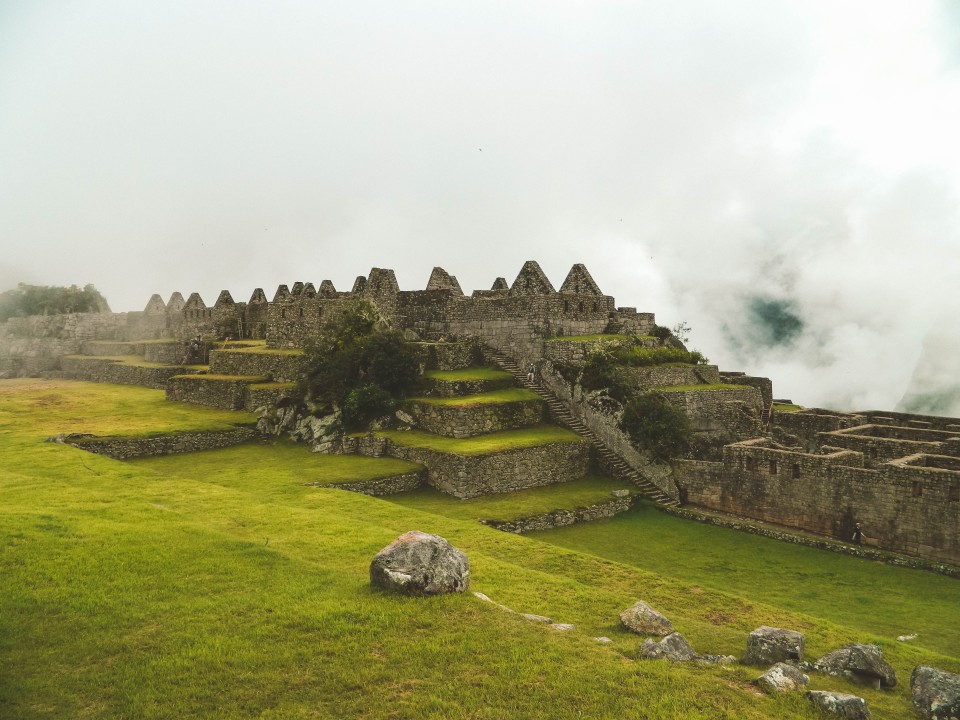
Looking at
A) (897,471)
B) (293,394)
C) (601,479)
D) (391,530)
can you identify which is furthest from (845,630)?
(293,394)

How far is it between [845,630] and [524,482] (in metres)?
13.0

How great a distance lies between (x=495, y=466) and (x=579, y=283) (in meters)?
12.9

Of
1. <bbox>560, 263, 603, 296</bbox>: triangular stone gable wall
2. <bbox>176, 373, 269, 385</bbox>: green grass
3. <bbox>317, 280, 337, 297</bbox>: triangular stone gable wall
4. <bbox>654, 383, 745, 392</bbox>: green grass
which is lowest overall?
<bbox>176, 373, 269, 385</bbox>: green grass

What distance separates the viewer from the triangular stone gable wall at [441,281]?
1470 inches

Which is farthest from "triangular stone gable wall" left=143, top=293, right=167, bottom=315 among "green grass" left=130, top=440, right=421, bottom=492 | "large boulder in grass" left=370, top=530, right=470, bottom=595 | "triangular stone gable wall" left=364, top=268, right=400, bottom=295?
"large boulder in grass" left=370, top=530, right=470, bottom=595

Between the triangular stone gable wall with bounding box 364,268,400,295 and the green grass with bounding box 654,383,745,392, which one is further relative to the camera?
the triangular stone gable wall with bounding box 364,268,400,295

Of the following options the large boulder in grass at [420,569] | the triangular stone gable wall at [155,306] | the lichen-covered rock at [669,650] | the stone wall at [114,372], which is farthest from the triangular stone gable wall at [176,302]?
the lichen-covered rock at [669,650]

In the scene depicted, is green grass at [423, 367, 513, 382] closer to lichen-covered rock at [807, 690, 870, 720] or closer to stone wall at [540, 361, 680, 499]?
stone wall at [540, 361, 680, 499]

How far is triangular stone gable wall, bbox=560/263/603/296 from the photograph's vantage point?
32406 mm

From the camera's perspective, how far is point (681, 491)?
79.0 ft

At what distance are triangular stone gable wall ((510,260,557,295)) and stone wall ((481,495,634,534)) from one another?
12370 mm

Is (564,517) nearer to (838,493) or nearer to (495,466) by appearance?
(495,466)

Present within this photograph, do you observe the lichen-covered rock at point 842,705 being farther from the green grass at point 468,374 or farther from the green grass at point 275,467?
the green grass at point 468,374

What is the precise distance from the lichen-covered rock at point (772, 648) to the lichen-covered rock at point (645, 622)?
1301 millimetres
